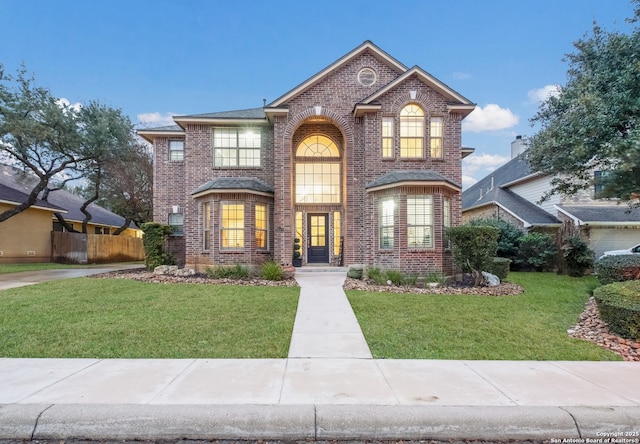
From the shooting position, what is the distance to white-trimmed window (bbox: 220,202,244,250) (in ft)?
41.1

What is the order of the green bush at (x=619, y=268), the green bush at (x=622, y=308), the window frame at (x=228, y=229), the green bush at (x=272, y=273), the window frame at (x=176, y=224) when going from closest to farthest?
1. the green bush at (x=622, y=308)
2. the green bush at (x=619, y=268)
3. the green bush at (x=272, y=273)
4. the window frame at (x=228, y=229)
5. the window frame at (x=176, y=224)

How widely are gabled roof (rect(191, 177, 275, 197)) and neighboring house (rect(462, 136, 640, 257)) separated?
1207 centimetres

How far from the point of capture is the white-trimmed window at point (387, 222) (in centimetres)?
1180

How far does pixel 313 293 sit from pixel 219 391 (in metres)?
5.64

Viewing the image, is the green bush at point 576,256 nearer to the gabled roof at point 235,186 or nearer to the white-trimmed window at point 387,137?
the white-trimmed window at point 387,137

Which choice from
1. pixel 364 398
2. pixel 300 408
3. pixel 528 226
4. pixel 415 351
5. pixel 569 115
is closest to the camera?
pixel 300 408

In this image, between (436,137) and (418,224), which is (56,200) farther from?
(436,137)

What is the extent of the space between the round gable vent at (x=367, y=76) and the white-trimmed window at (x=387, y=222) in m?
4.97

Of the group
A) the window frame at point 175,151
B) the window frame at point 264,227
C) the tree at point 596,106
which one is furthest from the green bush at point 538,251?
the window frame at point 175,151

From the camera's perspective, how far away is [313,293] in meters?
9.07

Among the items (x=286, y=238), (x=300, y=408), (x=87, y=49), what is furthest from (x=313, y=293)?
(x=87, y=49)

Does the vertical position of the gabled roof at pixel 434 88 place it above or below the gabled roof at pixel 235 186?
above

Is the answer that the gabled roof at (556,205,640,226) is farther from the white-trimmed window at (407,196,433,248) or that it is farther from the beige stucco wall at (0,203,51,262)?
the beige stucco wall at (0,203,51,262)

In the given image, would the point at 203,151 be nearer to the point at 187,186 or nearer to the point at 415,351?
the point at 187,186
